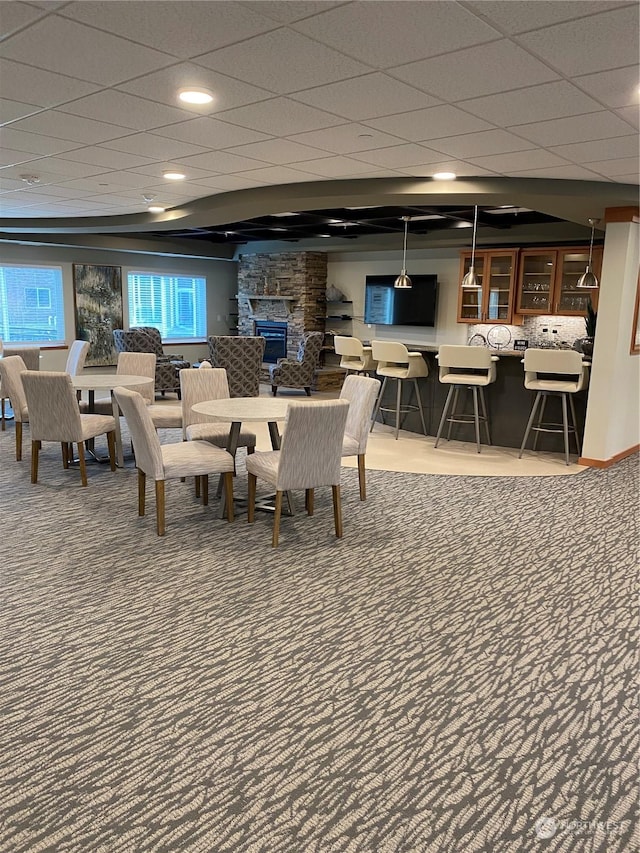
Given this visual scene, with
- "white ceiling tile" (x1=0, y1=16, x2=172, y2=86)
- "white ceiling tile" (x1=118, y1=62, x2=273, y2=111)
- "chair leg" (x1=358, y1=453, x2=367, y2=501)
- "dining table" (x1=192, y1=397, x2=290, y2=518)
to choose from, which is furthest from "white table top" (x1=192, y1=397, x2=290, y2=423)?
"white ceiling tile" (x1=0, y1=16, x2=172, y2=86)

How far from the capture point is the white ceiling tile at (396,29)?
7.33 feet

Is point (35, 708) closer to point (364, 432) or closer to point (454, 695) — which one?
point (454, 695)

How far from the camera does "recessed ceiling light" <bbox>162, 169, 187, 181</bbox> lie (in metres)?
5.11

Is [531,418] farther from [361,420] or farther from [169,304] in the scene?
[169,304]

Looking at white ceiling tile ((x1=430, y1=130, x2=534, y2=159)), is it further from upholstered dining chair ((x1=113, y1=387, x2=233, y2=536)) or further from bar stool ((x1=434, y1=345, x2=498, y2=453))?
upholstered dining chair ((x1=113, y1=387, x2=233, y2=536))

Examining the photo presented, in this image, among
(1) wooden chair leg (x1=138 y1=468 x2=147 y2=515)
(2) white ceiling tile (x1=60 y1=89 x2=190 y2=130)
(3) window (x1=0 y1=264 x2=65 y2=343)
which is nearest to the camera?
(2) white ceiling tile (x1=60 y1=89 x2=190 y2=130)

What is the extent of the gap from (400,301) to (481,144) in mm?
6453

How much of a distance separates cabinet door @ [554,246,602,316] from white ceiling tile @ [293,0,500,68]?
661 cm

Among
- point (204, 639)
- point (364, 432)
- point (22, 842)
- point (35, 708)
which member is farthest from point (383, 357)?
point (22, 842)

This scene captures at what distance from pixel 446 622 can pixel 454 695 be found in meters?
0.57

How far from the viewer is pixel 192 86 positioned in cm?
307

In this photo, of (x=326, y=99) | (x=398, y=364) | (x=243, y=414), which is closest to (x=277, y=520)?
(x=243, y=414)

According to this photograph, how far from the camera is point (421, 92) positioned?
9.99ft

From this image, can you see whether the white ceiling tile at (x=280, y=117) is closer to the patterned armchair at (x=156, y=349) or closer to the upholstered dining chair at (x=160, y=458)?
the upholstered dining chair at (x=160, y=458)
